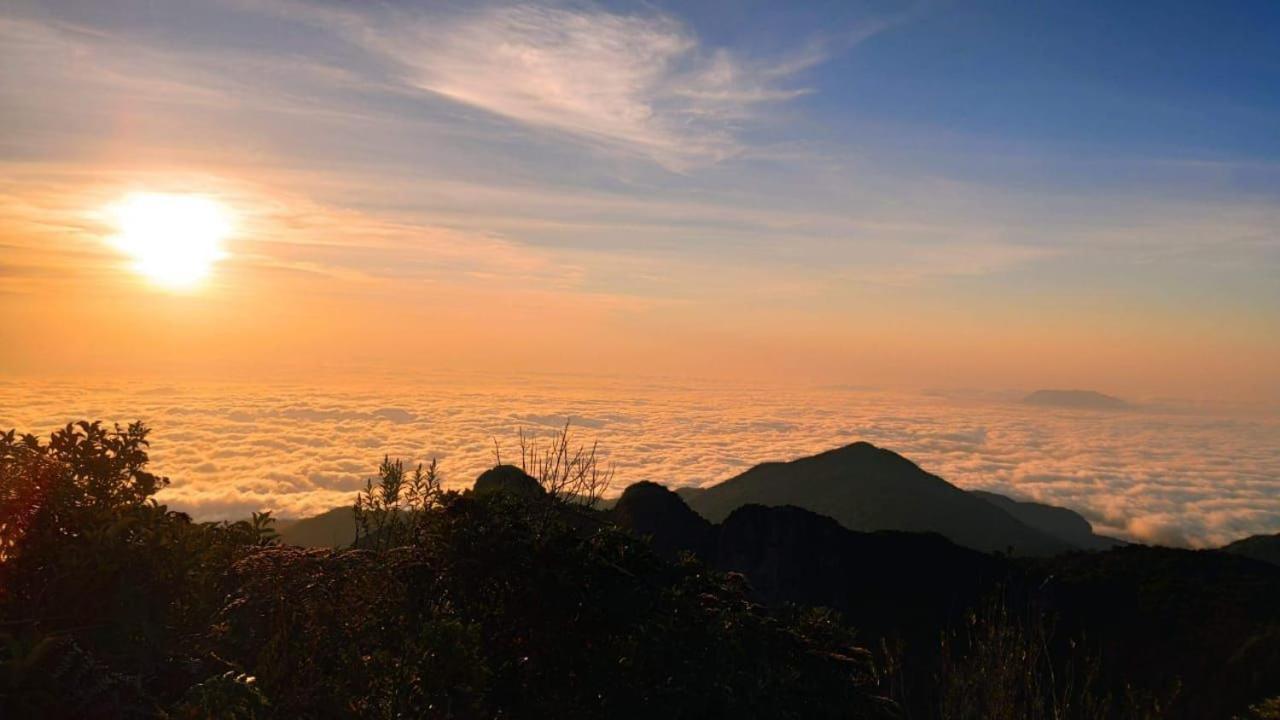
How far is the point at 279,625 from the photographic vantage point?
4.96 metres

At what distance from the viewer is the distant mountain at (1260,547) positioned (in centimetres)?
7222

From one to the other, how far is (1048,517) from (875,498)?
7624 cm

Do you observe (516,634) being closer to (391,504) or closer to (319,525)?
(391,504)

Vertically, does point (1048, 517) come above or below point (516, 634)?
Result: below

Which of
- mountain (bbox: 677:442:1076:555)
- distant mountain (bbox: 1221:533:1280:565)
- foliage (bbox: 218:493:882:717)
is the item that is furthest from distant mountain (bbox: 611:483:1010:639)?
foliage (bbox: 218:493:882:717)

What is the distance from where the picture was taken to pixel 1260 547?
75.2 meters

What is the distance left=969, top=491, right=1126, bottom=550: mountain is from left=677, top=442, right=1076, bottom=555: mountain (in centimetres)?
3564

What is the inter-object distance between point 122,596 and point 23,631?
1.57ft

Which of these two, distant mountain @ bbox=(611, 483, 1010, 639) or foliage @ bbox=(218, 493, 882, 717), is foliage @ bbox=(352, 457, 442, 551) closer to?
foliage @ bbox=(218, 493, 882, 717)

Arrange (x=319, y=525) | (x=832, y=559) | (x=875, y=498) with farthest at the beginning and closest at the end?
(x=875, y=498) < (x=319, y=525) < (x=832, y=559)

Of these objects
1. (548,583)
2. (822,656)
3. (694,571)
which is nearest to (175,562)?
(548,583)

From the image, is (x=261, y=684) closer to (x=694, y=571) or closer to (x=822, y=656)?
(x=694, y=571)

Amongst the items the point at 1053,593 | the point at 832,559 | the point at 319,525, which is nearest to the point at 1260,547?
the point at 1053,593

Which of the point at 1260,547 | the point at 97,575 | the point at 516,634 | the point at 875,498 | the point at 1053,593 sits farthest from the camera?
the point at 875,498
